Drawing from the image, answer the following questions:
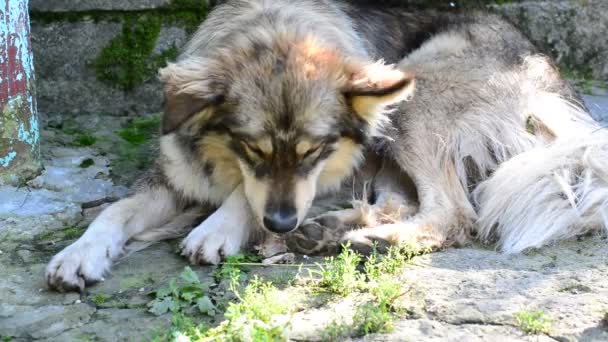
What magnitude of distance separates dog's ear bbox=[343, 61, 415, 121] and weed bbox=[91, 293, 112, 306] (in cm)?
145

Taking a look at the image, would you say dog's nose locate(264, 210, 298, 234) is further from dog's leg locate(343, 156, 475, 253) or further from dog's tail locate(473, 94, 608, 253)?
dog's tail locate(473, 94, 608, 253)

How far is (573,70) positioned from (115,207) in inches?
147

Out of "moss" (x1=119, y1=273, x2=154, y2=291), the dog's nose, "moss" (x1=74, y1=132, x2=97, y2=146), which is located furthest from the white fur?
"moss" (x1=74, y1=132, x2=97, y2=146)

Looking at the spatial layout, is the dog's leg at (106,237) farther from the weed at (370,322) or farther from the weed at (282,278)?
the weed at (370,322)

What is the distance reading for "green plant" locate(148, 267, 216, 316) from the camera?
3055 millimetres

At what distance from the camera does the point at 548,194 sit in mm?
3867

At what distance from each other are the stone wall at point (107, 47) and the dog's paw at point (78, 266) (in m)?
2.12

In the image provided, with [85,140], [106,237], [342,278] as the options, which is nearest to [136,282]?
[106,237]

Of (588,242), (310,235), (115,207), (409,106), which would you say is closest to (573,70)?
(409,106)

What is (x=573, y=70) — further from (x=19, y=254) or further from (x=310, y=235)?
(x=19, y=254)

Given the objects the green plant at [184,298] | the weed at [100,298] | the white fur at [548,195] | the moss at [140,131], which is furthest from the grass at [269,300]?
the moss at [140,131]

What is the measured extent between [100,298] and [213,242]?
62 cm

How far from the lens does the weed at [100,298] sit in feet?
10.5

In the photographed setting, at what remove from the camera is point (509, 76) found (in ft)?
14.5
